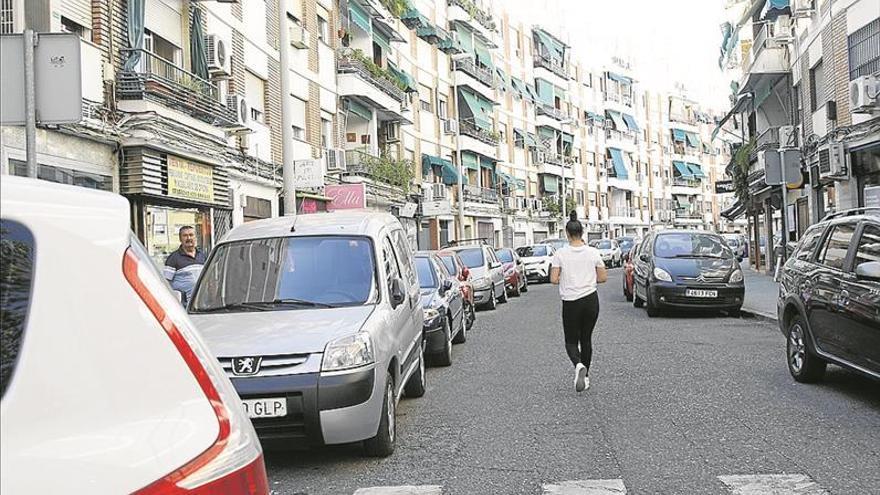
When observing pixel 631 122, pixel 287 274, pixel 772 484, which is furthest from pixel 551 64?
pixel 772 484

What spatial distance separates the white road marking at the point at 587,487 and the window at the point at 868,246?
11.5 ft

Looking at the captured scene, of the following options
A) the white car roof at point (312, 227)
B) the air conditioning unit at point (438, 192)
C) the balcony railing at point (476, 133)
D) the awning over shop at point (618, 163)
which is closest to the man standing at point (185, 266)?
the white car roof at point (312, 227)

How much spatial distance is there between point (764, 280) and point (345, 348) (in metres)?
23.4

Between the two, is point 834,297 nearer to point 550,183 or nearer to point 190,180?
point 190,180

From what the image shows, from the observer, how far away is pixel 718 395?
841 cm

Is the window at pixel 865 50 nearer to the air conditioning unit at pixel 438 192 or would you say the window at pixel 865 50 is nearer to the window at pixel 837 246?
the window at pixel 837 246

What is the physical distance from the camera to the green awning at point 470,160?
4425 cm

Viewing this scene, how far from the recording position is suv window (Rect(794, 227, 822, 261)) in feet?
29.5

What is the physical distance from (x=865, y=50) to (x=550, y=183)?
40.2 m

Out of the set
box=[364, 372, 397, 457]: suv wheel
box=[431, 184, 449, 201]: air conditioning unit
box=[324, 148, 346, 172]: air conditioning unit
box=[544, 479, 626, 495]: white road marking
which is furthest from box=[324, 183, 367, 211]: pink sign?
box=[544, 479, 626, 495]: white road marking

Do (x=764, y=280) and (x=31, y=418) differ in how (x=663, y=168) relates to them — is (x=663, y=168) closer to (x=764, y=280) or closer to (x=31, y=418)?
(x=764, y=280)

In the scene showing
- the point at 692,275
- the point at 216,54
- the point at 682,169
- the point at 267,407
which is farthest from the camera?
the point at 682,169

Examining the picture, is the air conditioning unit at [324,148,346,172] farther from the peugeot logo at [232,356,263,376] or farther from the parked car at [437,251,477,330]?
the peugeot logo at [232,356,263,376]

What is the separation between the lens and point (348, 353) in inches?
241
